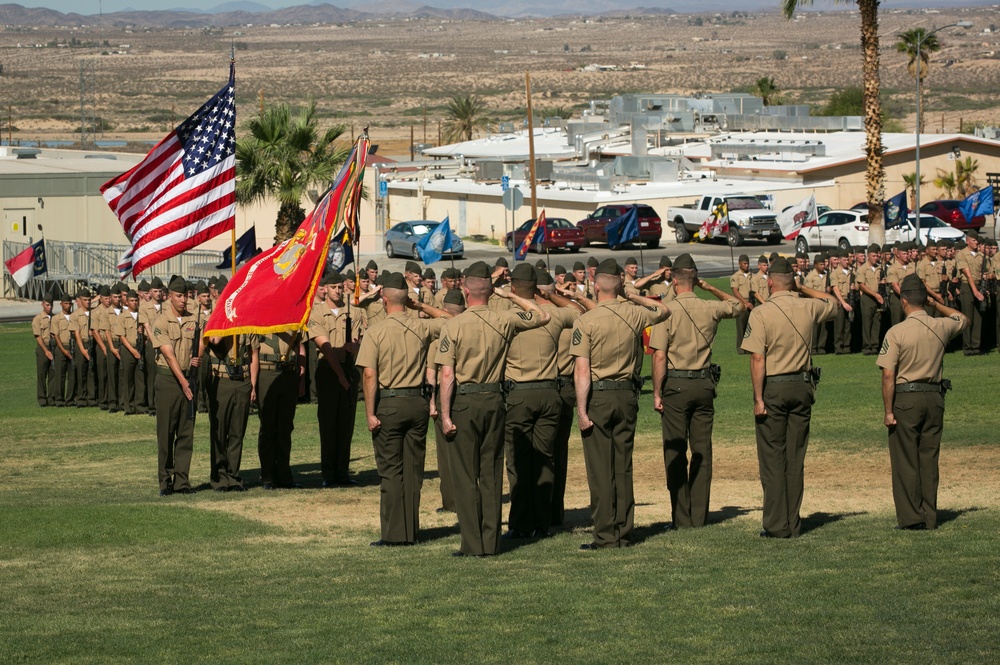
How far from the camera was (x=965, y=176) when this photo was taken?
61.1 m

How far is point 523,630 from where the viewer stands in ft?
25.2

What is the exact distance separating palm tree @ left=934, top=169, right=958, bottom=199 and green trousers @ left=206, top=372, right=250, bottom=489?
51.6m

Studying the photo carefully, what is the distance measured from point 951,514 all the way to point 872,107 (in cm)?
2730

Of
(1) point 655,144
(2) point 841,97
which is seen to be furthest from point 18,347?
(2) point 841,97

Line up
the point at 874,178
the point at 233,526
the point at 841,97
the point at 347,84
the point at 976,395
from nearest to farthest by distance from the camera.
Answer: the point at 233,526, the point at 976,395, the point at 874,178, the point at 841,97, the point at 347,84

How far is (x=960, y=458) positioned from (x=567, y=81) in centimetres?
18418

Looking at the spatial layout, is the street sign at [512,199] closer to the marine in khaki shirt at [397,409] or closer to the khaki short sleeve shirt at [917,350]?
the marine in khaki shirt at [397,409]

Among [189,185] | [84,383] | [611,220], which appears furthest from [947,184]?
[189,185]

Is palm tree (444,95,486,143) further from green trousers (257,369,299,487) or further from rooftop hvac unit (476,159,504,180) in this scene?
green trousers (257,369,299,487)

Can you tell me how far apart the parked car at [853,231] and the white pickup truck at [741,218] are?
2283 millimetres

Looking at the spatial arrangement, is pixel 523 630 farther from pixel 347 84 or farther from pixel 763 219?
pixel 347 84

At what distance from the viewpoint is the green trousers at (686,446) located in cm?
1089

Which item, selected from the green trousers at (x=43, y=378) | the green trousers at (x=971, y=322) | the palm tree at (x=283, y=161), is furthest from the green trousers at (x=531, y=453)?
the palm tree at (x=283, y=161)

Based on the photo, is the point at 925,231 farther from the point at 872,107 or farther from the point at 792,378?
the point at 792,378
